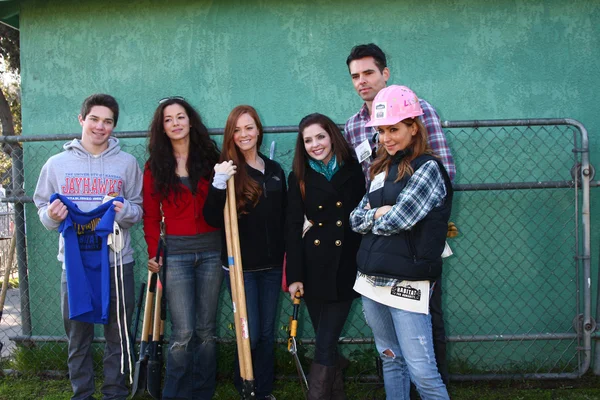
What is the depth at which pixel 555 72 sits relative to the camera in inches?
170

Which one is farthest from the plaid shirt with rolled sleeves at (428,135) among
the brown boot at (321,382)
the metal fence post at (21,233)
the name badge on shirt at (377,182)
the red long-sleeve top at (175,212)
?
the metal fence post at (21,233)

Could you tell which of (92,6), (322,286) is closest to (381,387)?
(322,286)

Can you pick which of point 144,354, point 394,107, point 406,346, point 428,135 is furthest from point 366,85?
point 144,354

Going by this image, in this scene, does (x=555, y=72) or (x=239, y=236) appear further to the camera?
(x=555, y=72)

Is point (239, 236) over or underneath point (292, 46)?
underneath

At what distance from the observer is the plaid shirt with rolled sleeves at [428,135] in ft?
10.1

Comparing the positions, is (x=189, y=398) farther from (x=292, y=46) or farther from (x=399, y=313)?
(x=292, y=46)

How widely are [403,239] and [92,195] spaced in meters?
2.05

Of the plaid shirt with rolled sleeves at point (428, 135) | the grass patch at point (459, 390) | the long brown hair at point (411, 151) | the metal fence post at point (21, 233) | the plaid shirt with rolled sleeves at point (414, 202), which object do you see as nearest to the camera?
the plaid shirt with rolled sleeves at point (414, 202)

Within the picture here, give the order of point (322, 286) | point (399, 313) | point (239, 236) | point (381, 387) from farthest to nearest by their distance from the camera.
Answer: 1. point (381, 387)
2. point (239, 236)
3. point (322, 286)
4. point (399, 313)

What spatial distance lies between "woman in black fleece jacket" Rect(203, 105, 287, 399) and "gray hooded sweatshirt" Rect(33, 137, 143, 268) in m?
0.61

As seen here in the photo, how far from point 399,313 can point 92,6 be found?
3696mm

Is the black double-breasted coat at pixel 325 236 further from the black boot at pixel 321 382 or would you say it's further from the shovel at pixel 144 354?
the shovel at pixel 144 354

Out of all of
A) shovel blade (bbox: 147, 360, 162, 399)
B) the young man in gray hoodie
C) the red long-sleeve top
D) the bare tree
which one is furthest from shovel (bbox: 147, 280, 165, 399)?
the bare tree
